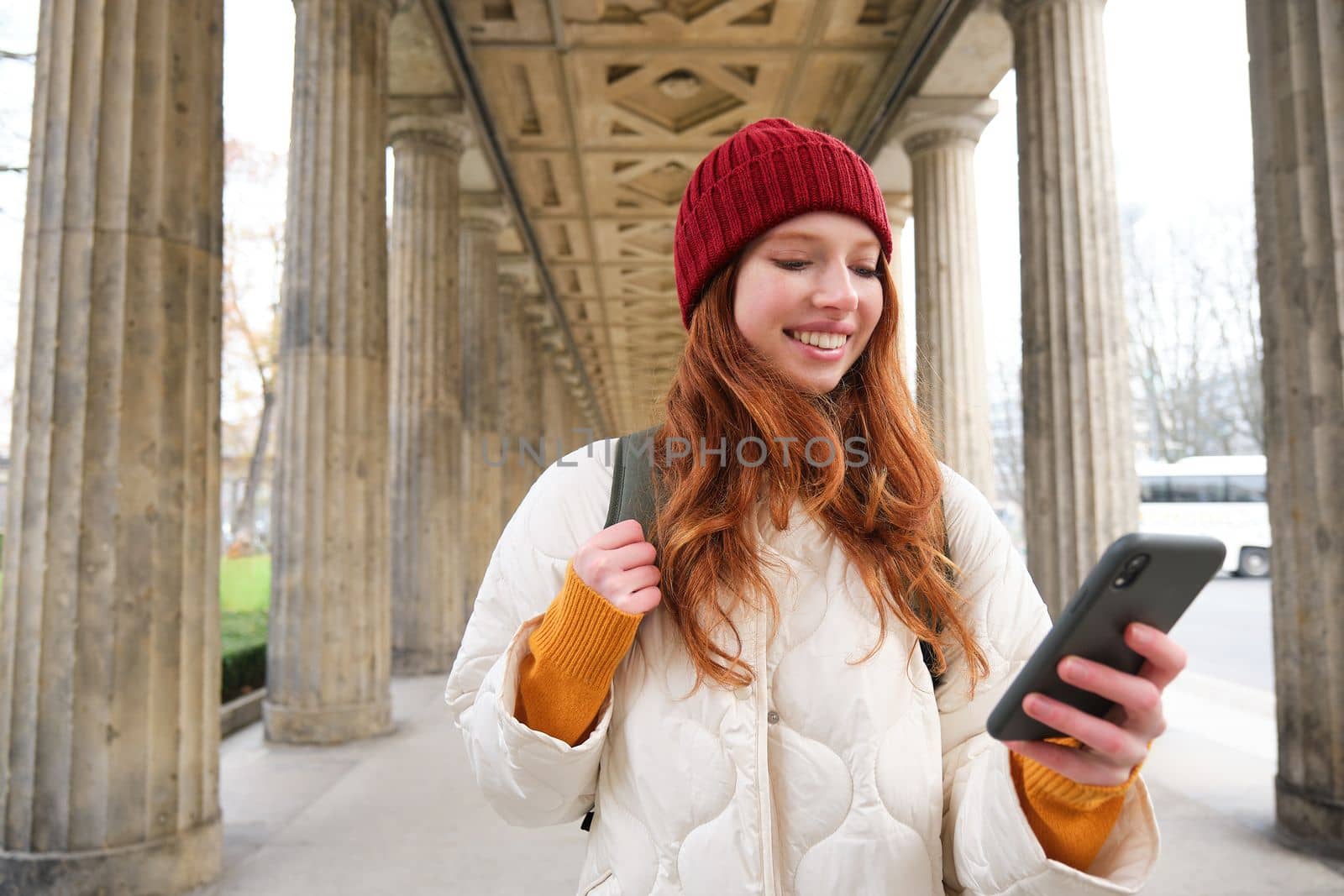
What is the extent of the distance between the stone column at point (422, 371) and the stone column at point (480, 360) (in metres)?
2.39

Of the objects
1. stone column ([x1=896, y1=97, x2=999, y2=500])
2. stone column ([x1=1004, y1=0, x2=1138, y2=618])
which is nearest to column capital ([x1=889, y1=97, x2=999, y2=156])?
stone column ([x1=896, y1=97, x2=999, y2=500])

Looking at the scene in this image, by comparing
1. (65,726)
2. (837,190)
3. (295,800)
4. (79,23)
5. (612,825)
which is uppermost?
(79,23)

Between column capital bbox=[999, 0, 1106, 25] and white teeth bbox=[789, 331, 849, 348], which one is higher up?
column capital bbox=[999, 0, 1106, 25]

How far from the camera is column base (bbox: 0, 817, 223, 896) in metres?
4.28

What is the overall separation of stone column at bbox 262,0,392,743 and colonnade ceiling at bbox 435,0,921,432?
319cm

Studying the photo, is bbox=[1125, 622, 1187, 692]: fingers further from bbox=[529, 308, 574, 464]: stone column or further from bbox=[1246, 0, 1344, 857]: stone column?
bbox=[529, 308, 574, 464]: stone column

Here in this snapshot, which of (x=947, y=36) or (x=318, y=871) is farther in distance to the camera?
(x=947, y=36)

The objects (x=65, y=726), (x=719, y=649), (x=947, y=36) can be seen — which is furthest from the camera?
Result: (x=947, y=36)

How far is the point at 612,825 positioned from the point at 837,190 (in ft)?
3.65

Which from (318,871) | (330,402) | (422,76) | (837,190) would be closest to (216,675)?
(318,871)

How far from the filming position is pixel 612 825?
158 cm

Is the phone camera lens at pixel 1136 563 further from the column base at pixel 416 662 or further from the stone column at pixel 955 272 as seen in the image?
the column base at pixel 416 662

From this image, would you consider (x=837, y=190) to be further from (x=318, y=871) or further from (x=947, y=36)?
(x=947, y=36)

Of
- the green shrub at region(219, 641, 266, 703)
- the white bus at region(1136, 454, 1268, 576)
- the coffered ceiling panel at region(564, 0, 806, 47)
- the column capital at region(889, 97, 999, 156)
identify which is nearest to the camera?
the green shrub at region(219, 641, 266, 703)
